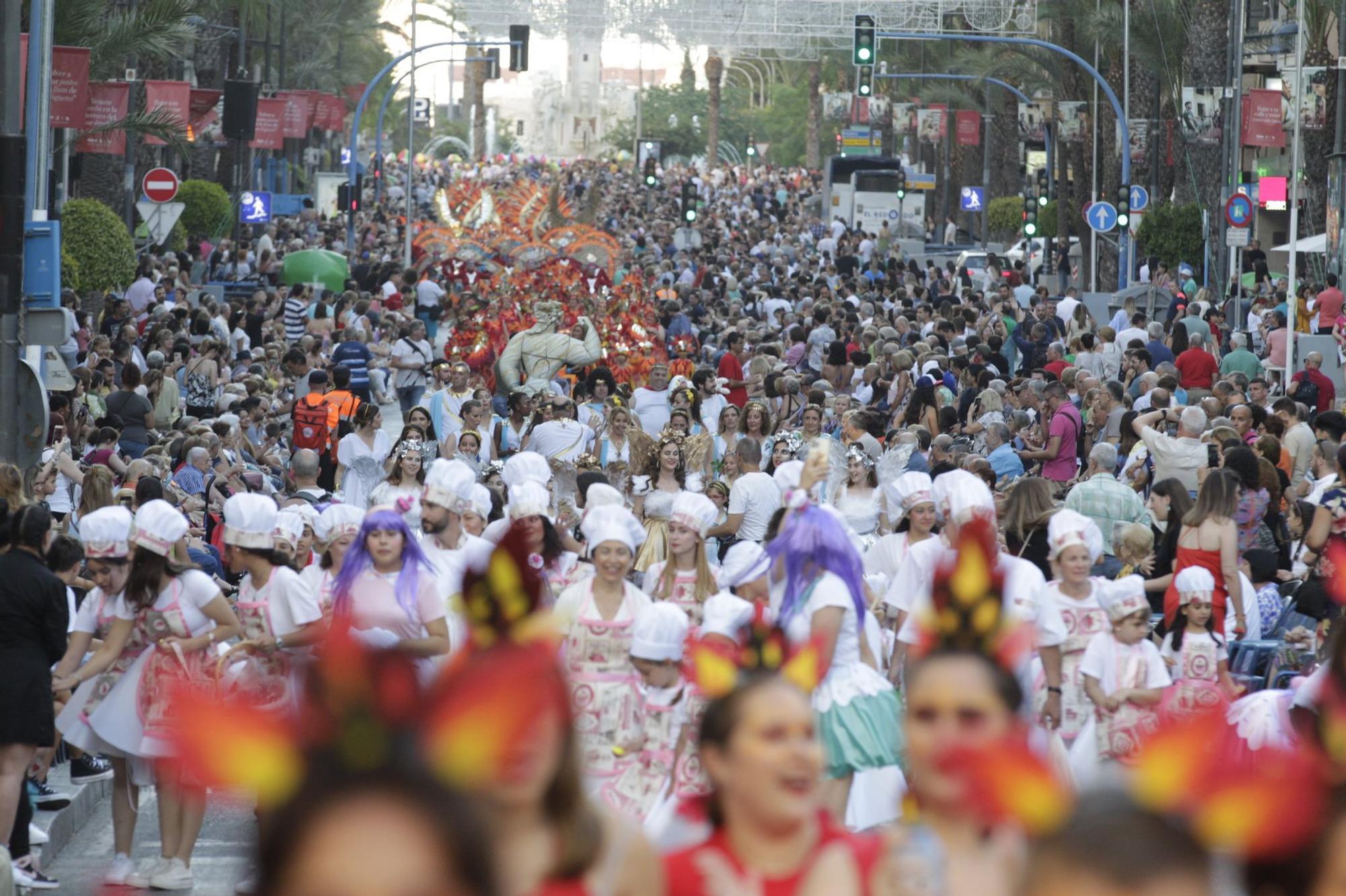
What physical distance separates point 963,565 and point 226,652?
4703 millimetres

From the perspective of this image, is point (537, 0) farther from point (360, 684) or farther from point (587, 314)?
point (360, 684)

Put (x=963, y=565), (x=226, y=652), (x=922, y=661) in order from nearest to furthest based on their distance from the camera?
(x=922, y=661) < (x=963, y=565) < (x=226, y=652)

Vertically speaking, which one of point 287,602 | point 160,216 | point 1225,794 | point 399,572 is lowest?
point 287,602

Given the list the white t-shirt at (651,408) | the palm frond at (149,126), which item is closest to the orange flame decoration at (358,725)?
the white t-shirt at (651,408)

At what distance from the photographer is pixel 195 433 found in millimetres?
14766

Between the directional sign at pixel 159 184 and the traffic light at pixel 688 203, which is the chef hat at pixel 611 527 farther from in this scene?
the traffic light at pixel 688 203

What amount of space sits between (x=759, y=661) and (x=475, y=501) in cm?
555

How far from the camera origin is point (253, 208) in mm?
41000

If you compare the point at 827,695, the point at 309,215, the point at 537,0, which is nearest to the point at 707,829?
the point at 827,695

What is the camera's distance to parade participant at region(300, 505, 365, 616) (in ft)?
29.7

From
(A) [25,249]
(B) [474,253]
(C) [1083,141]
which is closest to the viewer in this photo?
(A) [25,249]

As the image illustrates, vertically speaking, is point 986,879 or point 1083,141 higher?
point 1083,141

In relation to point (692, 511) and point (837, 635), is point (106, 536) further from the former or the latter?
point (837, 635)

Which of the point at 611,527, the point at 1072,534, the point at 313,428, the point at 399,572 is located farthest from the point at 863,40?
the point at 611,527
